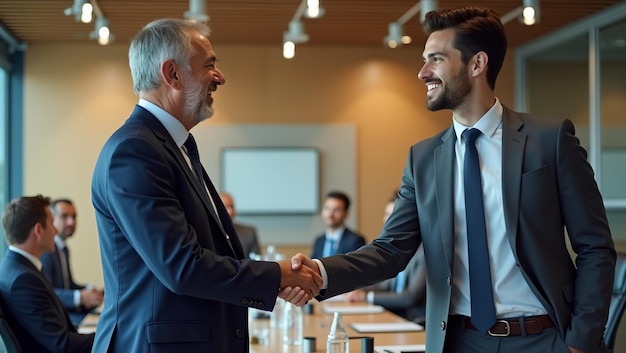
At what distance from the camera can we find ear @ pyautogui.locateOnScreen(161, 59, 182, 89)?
272 cm

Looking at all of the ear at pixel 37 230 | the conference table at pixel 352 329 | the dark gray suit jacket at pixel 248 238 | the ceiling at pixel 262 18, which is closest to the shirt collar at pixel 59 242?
the dark gray suit jacket at pixel 248 238

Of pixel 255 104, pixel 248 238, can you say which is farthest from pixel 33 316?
pixel 255 104

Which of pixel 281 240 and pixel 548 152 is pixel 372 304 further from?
pixel 548 152

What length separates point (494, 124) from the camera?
2791 mm

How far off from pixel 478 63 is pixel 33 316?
2554mm

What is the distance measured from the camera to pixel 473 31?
9.29ft

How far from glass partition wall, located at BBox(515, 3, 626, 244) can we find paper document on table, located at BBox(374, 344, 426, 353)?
455cm

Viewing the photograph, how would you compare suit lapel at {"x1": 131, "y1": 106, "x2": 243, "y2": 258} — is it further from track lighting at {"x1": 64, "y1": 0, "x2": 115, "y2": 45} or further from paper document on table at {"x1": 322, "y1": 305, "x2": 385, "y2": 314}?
track lighting at {"x1": 64, "y1": 0, "x2": 115, "y2": 45}

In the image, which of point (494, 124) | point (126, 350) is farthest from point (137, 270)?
point (494, 124)

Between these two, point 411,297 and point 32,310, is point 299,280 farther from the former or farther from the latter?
point 411,297

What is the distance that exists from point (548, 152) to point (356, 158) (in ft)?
23.1

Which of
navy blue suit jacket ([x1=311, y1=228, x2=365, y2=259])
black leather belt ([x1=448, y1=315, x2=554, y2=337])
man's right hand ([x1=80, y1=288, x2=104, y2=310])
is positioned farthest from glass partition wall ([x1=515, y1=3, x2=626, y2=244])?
black leather belt ([x1=448, y1=315, x2=554, y2=337])

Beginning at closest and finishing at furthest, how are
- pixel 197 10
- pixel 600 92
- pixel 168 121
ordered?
1. pixel 168 121
2. pixel 197 10
3. pixel 600 92

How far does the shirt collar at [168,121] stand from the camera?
8.86ft
